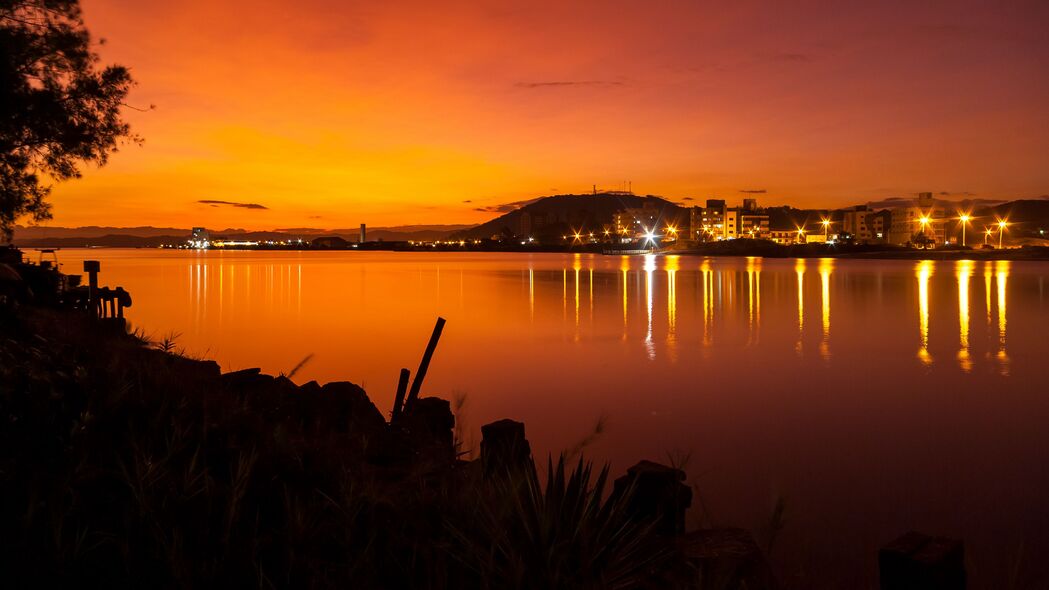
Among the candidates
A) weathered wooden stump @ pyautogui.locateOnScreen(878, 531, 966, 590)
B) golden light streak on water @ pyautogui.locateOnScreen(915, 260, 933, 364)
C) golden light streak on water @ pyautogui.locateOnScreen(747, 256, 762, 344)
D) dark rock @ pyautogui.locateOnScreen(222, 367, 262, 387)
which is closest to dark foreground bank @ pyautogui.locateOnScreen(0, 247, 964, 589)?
weathered wooden stump @ pyautogui.locateOnScreen(878, 531, 966, 590)

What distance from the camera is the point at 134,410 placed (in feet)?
28.2

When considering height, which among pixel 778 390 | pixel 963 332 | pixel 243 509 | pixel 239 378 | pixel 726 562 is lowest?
pixel 778 390

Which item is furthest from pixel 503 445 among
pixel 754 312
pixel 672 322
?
pixel 754 312

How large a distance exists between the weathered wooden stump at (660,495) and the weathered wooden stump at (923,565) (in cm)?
200

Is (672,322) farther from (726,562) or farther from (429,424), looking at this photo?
(726,562)

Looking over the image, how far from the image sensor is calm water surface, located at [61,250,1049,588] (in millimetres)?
9156

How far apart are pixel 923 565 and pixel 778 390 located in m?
13.5

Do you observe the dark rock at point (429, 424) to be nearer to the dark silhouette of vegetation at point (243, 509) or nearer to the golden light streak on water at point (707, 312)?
the dark silhouette of vegetation at point (243, 509)

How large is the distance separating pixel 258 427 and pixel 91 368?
3107mm

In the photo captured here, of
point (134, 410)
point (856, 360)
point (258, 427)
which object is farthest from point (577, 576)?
point (856, 360)

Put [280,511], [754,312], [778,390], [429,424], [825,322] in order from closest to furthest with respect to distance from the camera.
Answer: [280,511], [429,424], [778,390], [825,322], [754,312]

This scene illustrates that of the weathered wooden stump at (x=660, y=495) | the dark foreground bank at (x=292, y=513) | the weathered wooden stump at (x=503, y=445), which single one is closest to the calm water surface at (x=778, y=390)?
the weathered wooden stump at (x=660, y=495)

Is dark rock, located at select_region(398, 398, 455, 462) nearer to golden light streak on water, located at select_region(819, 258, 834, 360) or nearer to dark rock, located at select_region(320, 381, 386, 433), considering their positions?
dark rock, located at select_region(320, 381, 386, 433)

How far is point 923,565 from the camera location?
15.1 ft
